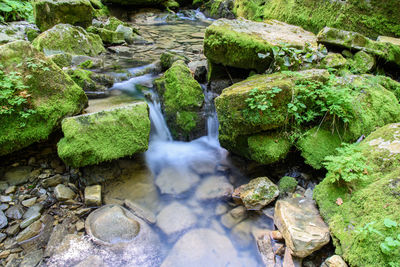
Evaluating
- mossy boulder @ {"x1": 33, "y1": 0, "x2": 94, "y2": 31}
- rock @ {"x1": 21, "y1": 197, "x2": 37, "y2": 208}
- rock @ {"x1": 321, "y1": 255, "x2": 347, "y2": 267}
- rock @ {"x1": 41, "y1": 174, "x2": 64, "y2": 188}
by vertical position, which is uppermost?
mossy boulder @ {"x1": 33, "y1": 0, "x2": 94, "y2": 31}

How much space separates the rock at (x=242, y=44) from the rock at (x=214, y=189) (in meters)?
2.41

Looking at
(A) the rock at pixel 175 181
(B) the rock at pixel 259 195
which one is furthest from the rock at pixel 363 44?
(A) the rock at pixel 175 181

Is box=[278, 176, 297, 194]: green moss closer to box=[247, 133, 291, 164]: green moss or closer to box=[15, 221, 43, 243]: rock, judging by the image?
box=[247, 133, 291, 164]: green moss

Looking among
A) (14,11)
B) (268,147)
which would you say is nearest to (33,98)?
(268,147)

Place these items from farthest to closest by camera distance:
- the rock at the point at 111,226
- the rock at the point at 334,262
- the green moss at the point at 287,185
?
the green moss at the point at 287,185
the rock at the point at 111,226
the rock at the point at 334,262

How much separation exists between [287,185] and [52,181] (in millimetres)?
3674

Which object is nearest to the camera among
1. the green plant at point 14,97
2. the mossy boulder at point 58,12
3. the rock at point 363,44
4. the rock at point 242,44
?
the green plant at point 14,97

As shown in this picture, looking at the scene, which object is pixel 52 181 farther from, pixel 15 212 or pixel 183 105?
pixel 183 105

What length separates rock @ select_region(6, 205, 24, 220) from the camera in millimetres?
3059

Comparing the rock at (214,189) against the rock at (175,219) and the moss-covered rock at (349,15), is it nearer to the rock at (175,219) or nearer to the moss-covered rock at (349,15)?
the rock at (175,219)

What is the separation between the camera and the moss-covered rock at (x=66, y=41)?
6633mm

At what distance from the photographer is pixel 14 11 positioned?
9.79 meters

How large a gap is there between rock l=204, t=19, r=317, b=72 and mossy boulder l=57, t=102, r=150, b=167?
2.05 metres

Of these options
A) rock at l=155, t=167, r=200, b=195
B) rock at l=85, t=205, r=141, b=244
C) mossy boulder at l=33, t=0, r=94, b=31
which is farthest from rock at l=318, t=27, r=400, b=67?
mossy boulder at l=33, t=0, r=94, b=31
